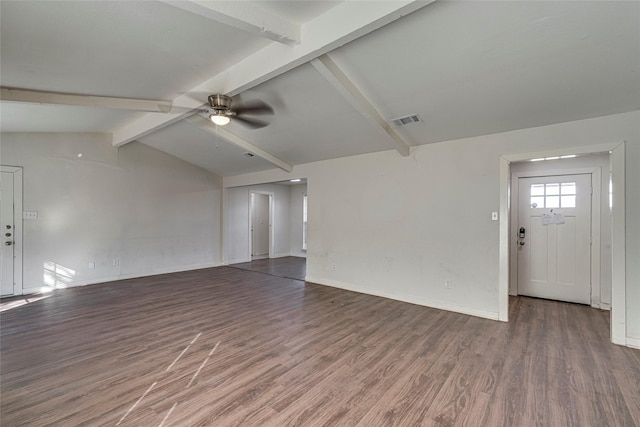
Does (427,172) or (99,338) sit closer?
(99,338)

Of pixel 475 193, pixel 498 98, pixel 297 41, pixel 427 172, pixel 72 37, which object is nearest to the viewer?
pixel 72 37

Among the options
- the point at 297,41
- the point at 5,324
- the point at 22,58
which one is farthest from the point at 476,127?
the point at 5,324

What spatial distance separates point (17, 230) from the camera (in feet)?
15.9

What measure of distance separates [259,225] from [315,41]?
23.8ft

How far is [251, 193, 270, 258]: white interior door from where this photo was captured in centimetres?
903

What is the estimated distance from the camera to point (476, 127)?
146 inches

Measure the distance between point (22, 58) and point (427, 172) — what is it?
4762mm

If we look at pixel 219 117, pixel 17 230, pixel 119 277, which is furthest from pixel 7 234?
pixel 219 117

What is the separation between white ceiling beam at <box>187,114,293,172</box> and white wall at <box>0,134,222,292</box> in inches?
95.7

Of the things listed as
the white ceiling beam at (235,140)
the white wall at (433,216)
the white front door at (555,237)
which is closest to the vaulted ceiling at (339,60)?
the white wall at (433,216)

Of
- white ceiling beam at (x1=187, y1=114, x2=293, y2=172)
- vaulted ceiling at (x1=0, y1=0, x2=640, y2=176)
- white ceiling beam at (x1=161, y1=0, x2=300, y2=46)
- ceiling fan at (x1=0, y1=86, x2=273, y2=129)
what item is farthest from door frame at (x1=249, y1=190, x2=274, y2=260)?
white ceiling beam at (x1=161, y1=0, x2=300, y2=46)

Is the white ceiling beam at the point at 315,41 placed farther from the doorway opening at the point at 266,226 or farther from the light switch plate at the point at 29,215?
the doorway opening at the point at 266,226

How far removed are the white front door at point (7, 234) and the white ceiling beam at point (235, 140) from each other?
322cm

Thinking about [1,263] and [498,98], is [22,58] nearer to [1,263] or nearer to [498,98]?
[1,263]
